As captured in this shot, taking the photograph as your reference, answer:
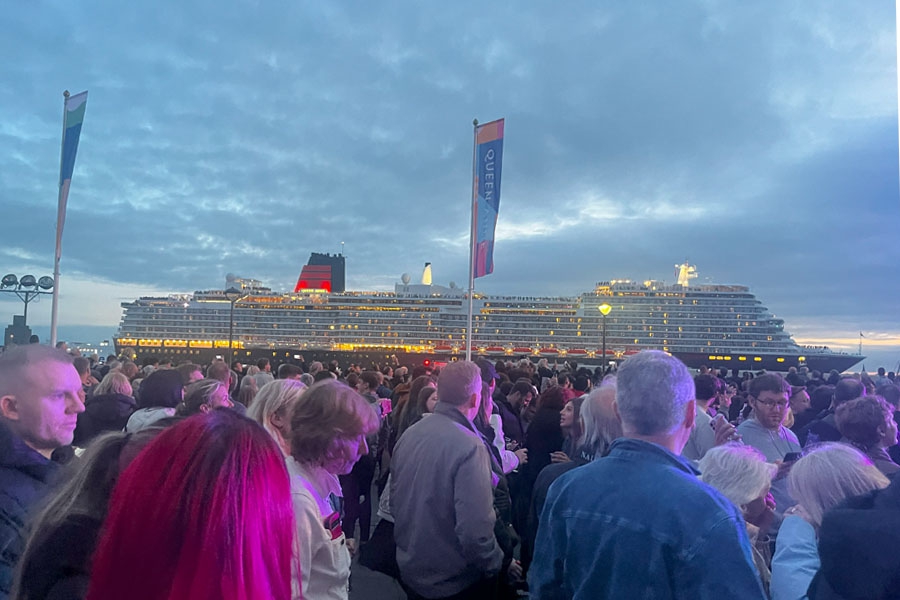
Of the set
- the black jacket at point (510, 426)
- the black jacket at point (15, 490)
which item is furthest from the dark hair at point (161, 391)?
the black jacket at point (510, 426)

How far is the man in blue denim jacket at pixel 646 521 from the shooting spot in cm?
172

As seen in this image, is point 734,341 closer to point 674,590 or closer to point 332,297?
point 332,297

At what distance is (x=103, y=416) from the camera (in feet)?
15.1

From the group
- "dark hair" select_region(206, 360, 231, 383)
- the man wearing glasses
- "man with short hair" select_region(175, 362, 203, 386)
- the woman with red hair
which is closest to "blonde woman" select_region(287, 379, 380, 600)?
the woman with red hair

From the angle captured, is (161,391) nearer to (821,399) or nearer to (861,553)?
(861,553)

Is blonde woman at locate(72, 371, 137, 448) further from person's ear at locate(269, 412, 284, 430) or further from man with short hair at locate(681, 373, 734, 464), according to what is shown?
man with short hair at locate(681, 373, 734, 464)

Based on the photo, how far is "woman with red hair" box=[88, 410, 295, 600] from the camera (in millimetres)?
1180

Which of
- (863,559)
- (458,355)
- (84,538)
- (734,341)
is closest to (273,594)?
(84,538)

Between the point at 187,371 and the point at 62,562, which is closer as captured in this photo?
the point at 62,562

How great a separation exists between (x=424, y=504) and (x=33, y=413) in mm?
1981

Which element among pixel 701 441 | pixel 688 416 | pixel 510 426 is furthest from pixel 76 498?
pixel 510 426

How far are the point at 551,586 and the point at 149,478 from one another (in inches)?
61.1

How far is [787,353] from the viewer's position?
50406 mm

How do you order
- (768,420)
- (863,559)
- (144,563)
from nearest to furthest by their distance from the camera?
(144,563)
(863,559)
(768,420)
